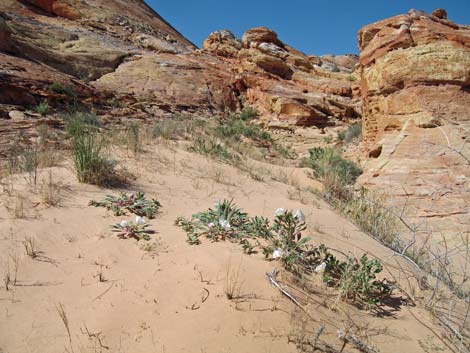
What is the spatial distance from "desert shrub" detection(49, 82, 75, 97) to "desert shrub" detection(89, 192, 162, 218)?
6.70m

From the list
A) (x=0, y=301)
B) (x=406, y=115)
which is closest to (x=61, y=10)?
(x=406, y=115)

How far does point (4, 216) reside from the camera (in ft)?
7.74

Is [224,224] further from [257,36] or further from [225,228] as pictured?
[257,36]

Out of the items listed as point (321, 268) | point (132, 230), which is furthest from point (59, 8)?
point (321, 268)

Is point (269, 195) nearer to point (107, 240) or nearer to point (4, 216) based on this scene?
point (107, 240)

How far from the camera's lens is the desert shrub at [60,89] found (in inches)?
318

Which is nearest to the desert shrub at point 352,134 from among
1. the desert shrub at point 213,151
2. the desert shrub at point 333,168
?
the desert shrub at point 333,168

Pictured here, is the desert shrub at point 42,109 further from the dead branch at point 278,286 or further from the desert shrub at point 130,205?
the dead branch at point 278,286

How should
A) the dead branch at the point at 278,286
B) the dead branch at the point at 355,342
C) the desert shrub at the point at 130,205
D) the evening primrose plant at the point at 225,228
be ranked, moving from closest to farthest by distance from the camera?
1. the dead branch at the point at 355,342
2. the dead branch at the point at 278,286
3. the evening primrose plant at the point at 225,228
4. the desert shrub at the point at 130,205

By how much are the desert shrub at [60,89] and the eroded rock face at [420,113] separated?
775cm

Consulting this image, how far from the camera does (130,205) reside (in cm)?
283

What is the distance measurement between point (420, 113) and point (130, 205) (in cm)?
542

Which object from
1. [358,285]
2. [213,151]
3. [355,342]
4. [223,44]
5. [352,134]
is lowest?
[355,342]

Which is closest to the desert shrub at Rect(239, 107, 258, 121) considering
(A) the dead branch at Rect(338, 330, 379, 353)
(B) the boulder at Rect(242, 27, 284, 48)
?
(B) the boulder at Rect(242, 27, 284, 48)
